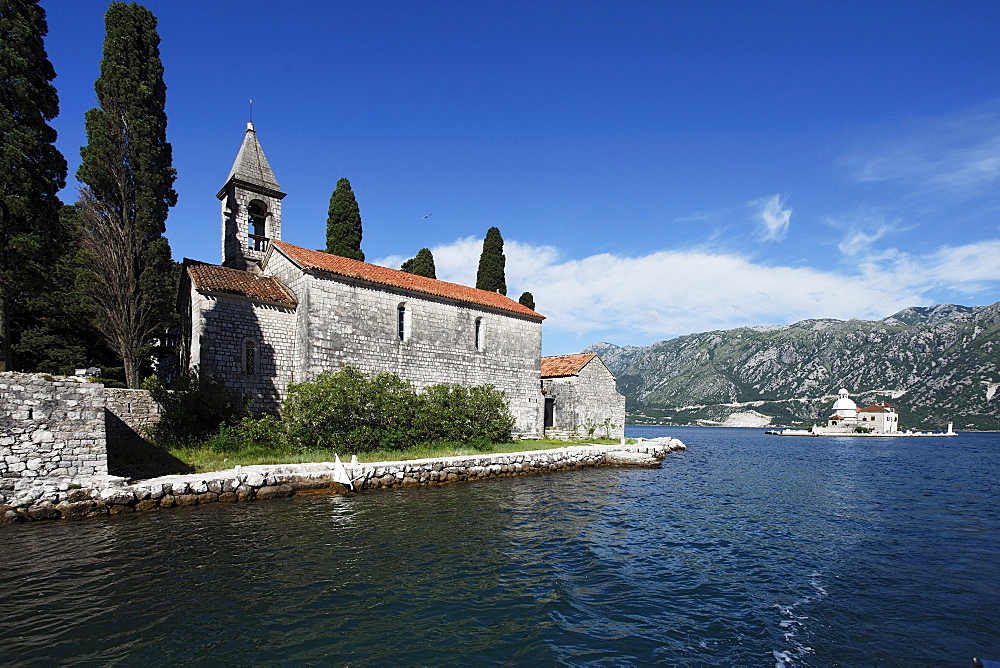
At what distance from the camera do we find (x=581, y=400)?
37094 mm

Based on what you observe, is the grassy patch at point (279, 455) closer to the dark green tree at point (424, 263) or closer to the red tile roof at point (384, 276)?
the red tile roof at point (384, 276)

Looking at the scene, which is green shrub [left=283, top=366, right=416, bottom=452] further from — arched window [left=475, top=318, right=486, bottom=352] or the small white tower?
the small white tower

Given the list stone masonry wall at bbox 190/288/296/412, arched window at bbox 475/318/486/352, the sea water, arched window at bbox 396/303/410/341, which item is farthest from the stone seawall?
arched window at bbox 475/318/486/352

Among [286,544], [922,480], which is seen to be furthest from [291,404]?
[922,480]

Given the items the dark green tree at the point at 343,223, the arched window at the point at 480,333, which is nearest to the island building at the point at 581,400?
the arched window at the point at 480,333

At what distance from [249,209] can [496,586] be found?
977 inches

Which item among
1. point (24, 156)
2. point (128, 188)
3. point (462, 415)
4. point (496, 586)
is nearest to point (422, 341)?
point (462, 415)

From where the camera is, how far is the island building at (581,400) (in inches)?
1449

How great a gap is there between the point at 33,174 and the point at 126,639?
50.6ft

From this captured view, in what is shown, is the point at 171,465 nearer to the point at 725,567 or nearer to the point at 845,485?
the point at 725,567

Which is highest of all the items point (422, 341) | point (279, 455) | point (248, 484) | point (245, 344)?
point (422, 341)

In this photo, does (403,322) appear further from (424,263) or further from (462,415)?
(424,263)

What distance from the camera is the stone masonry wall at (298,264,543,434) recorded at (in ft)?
77.6

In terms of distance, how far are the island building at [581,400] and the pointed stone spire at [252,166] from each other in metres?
22.8
